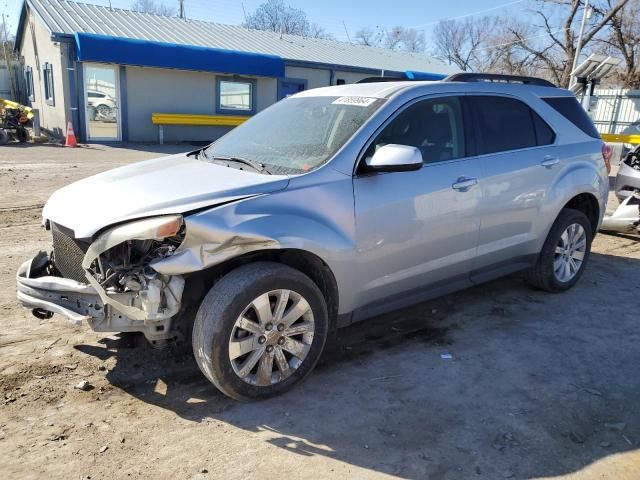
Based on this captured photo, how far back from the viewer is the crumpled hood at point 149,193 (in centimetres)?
301

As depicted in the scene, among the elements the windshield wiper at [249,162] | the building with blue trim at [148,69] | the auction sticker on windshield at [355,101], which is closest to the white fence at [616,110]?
the building with blue trim at [148,69]

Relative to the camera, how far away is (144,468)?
2.70 meters

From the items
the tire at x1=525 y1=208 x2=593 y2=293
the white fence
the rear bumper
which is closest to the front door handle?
the tire at x1=525 y1=208 x2=593 y2=293

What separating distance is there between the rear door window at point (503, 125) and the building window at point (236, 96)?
1654 cm

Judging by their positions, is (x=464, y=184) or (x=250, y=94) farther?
(x=250, y=94)

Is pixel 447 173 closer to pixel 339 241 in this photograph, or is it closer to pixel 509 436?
pixel 339 241

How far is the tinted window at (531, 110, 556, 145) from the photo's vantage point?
4.76 meters

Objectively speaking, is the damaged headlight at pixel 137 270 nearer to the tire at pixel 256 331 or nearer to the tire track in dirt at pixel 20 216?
the tire at pixel 256 331

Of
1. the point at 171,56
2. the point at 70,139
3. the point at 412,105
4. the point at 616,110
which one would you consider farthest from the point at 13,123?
the point at 616,110

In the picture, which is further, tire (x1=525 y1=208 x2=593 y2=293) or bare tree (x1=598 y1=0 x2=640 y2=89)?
bare tree (x1=598 y1=0 x2=640 y2=89)

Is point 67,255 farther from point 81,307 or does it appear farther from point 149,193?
point 149,193

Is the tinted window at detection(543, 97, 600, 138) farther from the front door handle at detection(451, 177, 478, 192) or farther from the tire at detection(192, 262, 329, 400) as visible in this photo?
the tire at detection(192, 262, 329, 400)

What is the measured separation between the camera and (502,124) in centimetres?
448

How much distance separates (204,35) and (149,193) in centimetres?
1923
